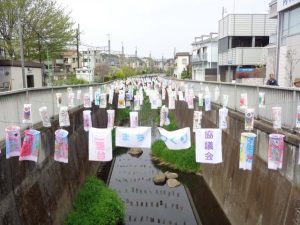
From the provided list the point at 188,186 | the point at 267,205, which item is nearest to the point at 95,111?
the point at 188,186

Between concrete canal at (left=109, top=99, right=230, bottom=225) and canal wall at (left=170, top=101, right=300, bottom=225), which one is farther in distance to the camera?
concrete canal at (left=109, top=99, right=230, bottom=225)

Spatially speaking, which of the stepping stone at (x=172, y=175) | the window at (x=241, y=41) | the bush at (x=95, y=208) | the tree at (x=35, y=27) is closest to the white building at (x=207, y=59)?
the window at (x=241, y=41)

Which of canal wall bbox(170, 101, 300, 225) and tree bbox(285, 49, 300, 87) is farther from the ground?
tree bbox(285, 49, 300, 87)

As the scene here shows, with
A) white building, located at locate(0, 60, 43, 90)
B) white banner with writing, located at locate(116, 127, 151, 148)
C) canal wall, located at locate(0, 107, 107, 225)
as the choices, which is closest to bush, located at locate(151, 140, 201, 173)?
canal wall, located at locate(0, 107, 107, 225)

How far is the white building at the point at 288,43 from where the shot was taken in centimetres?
1953

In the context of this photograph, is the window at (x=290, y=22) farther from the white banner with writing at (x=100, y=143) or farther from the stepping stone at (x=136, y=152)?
the white banner with writing at (x=100, y=143)

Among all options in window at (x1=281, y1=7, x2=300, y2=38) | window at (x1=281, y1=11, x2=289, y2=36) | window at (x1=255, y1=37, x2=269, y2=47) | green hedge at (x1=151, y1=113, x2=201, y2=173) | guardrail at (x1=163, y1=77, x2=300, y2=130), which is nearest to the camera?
guardrail at (x1=163, y1=77, x2=300, y2=130)

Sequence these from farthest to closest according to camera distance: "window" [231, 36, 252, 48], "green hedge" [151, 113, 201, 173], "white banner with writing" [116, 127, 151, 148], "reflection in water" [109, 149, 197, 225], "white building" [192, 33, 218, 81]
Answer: "white building" [192, 33, 218, 81] < "window" [231, 36, 252, 48] < "green hedge" [151, 113, 201, 173] < "reflection in water" [109, 149, 197, 225] < "white banner with writing" [116, 127, 151, 148]

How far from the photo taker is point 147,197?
660 inches

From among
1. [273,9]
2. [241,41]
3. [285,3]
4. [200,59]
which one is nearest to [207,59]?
[200,59]

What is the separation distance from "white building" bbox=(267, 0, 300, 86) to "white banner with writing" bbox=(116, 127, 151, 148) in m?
12.8

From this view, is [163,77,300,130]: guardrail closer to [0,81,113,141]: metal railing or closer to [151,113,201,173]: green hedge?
[151,113,201,173]: green hedge

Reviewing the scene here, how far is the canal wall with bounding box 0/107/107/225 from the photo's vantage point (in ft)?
26.9

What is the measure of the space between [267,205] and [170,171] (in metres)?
10.9
